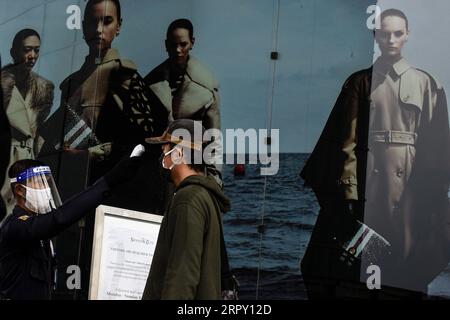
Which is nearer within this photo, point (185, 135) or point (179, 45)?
point (185, 135)

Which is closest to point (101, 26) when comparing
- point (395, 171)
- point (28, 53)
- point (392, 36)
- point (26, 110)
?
point (28, 53)

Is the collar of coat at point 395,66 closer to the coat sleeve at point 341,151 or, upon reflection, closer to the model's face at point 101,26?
the coat sleeve at point 341,151

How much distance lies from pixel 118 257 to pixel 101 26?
1.72m

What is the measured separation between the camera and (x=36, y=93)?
611cm

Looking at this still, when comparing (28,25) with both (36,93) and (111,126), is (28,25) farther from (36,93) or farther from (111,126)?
(111,126)

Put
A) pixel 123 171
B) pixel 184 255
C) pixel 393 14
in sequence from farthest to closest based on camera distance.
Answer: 1. pixel 393 14
2. pixel 123 171
3. pixel 184 255

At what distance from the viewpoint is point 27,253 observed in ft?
14.1

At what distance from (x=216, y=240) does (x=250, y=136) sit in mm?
2110

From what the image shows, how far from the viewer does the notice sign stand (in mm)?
4992

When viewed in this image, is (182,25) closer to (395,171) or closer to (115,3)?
(115,3)

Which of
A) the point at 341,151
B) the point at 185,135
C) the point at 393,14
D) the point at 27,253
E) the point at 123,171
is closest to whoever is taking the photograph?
the point at 185,135

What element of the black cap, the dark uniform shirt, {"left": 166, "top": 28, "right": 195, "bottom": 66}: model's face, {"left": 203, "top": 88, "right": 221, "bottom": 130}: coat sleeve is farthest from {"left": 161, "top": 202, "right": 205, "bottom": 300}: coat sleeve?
{"left": 166, "top": 28, "right": 195, "bottom": 66}: model's face

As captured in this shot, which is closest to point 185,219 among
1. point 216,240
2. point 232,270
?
point 216,240
